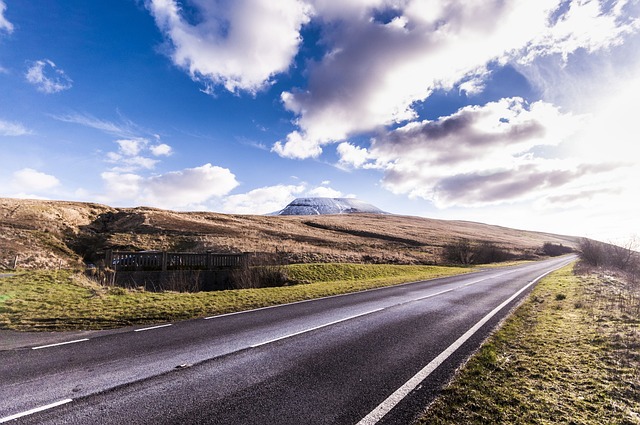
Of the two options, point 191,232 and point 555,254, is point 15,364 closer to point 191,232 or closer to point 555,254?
point 191,232

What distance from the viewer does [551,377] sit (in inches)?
211

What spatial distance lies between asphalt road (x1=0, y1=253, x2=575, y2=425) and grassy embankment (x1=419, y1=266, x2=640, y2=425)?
0.46 metres

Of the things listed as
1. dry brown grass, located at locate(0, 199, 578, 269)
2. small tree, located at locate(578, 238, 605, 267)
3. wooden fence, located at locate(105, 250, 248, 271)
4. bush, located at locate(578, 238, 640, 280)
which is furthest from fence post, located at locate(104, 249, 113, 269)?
small tree, located at locate(578, 238, 605, 267)

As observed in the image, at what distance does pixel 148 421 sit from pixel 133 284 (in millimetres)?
15744

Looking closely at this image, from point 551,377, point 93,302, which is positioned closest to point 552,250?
point 551,377

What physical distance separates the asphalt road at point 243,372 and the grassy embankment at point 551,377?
1.50ft

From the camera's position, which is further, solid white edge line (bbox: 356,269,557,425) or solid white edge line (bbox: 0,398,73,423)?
solid white edge line (bbox: 356,269,557,425)

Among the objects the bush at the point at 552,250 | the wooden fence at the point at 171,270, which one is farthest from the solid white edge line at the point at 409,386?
the bush at the point at 552,250

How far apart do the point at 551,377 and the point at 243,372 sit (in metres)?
5.43

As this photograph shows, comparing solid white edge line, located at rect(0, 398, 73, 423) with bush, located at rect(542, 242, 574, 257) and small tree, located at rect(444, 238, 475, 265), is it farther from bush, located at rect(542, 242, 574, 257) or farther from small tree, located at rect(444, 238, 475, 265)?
bush, located at rect(542, 242, 574, 257)

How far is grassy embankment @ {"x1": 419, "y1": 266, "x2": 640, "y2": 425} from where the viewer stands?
4152 millimetres

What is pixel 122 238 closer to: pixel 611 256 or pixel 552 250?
pixel 611 256

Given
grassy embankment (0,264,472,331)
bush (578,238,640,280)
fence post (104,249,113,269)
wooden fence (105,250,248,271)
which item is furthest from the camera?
bush (578,238,640,280)

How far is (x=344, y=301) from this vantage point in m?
13.2
